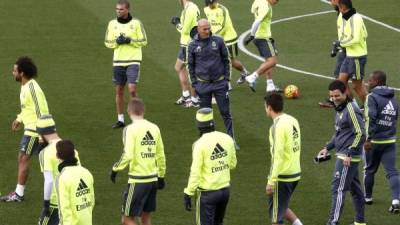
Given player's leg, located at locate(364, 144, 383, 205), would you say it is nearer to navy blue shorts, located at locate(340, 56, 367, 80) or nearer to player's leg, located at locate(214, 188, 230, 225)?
player's leg, located at locate(214, 188, 230, 225)

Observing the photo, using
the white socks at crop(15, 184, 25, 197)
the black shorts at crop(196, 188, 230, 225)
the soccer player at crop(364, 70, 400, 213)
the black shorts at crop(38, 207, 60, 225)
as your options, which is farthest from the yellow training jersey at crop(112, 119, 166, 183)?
the soccer player at crop(364, 70, 400, 213)

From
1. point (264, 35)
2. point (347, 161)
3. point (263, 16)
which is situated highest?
point (263, 16)

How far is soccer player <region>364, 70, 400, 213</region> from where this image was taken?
58.0 ft

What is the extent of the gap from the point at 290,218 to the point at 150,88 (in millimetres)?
10065

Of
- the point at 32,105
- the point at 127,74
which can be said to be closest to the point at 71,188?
the point at 32,105

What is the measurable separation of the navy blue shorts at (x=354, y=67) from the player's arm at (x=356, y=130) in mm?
6446

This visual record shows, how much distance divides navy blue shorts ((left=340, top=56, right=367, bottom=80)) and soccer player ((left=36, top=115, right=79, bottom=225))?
9.26 meters

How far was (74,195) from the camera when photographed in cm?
1381

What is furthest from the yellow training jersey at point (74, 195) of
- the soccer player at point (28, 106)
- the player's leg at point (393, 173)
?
the player's leg at point (393, 173)

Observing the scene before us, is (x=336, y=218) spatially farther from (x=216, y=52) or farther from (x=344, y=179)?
(x=216, y=52)

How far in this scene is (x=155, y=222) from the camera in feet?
57.5

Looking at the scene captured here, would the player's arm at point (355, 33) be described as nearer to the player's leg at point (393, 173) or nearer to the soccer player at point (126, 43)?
the soccer player at point (126, 43)

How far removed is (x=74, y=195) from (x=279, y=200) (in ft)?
11.7

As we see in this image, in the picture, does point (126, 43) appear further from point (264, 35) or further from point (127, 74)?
point (264, 35)
